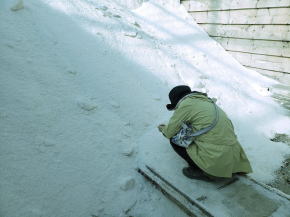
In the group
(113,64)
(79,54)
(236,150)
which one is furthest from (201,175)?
(79,54)

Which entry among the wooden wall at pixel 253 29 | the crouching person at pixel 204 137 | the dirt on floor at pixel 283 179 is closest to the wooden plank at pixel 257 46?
the wooden wall at pixel 253 29

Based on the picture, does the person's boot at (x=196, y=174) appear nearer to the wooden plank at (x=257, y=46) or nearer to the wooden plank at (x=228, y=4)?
the wooden plank at (x=257, y=46)

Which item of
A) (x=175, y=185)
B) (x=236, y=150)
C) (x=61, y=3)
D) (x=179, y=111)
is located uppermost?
(x=61, y=3)

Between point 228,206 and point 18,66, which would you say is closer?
point 228,206

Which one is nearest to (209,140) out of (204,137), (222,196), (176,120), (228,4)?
(204,137)

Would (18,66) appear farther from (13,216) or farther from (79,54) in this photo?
(13,216)

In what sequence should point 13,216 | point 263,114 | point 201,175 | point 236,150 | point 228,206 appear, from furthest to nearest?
point 263,114 → point 201,175 → point 236,150 → point 228,206 → point 13,216

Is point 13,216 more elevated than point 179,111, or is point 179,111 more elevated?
point 179,111

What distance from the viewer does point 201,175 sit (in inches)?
83.4

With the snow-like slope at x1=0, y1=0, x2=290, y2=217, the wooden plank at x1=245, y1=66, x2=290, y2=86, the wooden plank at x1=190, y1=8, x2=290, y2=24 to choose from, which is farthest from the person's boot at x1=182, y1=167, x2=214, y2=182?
the wooden plank at x1=190, y1=8, x2=290, y2=24

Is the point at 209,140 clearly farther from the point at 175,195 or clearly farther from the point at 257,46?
the point at 257,46

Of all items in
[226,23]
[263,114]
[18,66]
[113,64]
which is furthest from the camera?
[226,23]

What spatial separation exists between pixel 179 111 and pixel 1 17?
7.81 ft

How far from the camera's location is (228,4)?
4.40 metres
